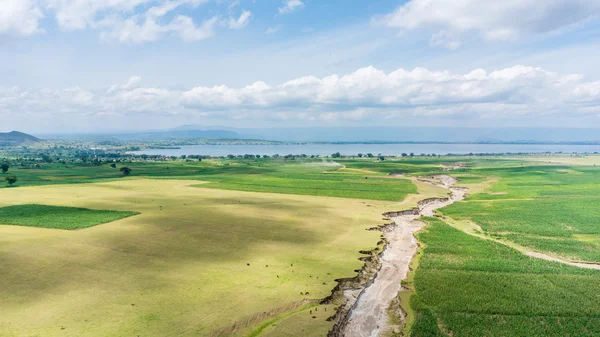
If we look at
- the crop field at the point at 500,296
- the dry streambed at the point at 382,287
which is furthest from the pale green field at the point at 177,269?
the crop field at the point at 500,296

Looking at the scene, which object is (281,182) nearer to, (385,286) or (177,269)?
(177,269)

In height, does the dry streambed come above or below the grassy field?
below

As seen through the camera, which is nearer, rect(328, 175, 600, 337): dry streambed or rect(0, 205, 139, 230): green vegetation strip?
rect(328, 175, 600, 337): dry streambed

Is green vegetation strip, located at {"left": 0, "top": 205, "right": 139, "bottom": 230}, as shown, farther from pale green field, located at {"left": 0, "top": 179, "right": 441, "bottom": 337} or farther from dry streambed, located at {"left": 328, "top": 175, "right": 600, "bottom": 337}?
dry streambed, located at {"left": 328, "top": 175, "right": 600, "bottom": 337}

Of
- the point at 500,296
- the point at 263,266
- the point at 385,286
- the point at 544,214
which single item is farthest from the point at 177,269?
the point at 544,214

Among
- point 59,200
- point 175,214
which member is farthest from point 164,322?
point 59,200

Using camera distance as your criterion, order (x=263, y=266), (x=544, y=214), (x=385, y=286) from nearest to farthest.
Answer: (x=385, y=286), (x=263, y=266), (x=544, y=214)

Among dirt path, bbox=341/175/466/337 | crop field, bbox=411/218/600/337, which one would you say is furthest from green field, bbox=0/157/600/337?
dirt path, bbox=341/175/466/337
